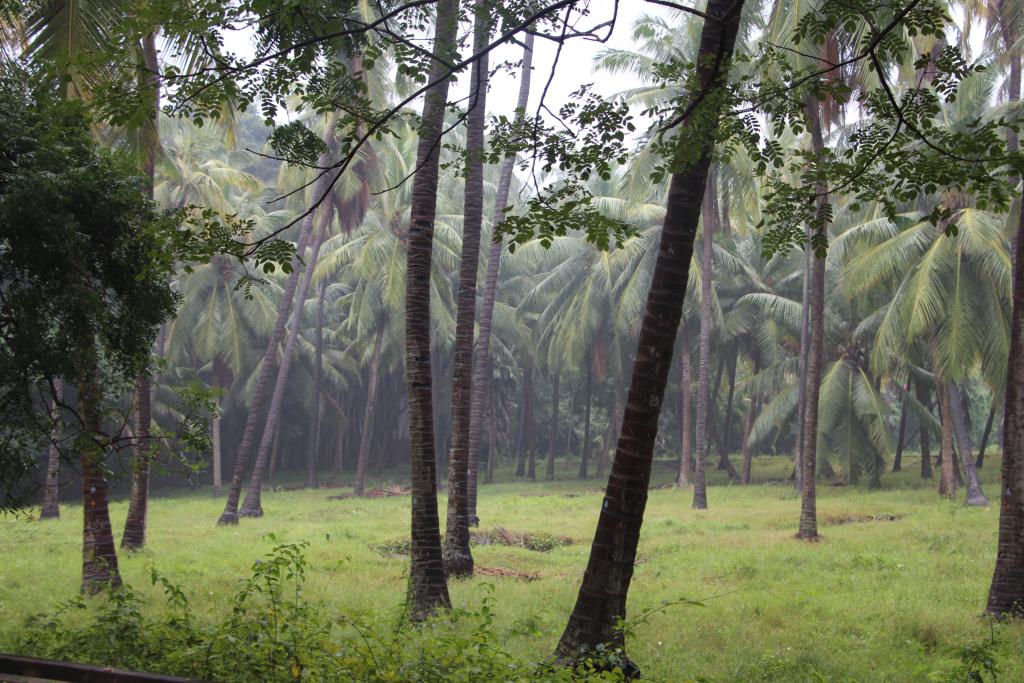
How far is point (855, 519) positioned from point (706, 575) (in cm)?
821

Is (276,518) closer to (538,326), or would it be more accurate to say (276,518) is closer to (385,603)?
(385,603)

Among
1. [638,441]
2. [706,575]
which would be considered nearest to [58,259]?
[638,441]

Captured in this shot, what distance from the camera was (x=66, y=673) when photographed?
4.88m

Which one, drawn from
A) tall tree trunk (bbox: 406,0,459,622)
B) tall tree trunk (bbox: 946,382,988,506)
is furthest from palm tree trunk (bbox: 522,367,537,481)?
tall tree trunk (bbox: 406,0,459,622)

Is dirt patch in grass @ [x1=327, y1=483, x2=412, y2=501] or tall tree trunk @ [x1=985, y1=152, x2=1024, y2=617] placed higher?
tall tree trunk @ [x1=985, y1=152, x2=1024, y2=617]

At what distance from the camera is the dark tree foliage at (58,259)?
647cm

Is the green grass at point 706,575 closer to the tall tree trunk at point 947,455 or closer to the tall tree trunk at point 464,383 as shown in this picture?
the tall tree trunk at point 947,455

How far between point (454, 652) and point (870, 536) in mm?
12781

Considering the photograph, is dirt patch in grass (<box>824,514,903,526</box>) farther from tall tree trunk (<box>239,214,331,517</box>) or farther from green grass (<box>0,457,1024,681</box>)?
tall tree trunk (<box>239,214,331,517</box>)

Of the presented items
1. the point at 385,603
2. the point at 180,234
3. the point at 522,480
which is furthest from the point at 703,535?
the point at 522,480

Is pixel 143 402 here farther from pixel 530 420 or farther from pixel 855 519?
pixel 530 420

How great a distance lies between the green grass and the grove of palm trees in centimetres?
9

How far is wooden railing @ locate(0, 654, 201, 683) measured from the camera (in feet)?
15.3

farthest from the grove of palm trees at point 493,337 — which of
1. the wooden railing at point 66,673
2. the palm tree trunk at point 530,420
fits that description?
the palm tree trunk at point 530,420
